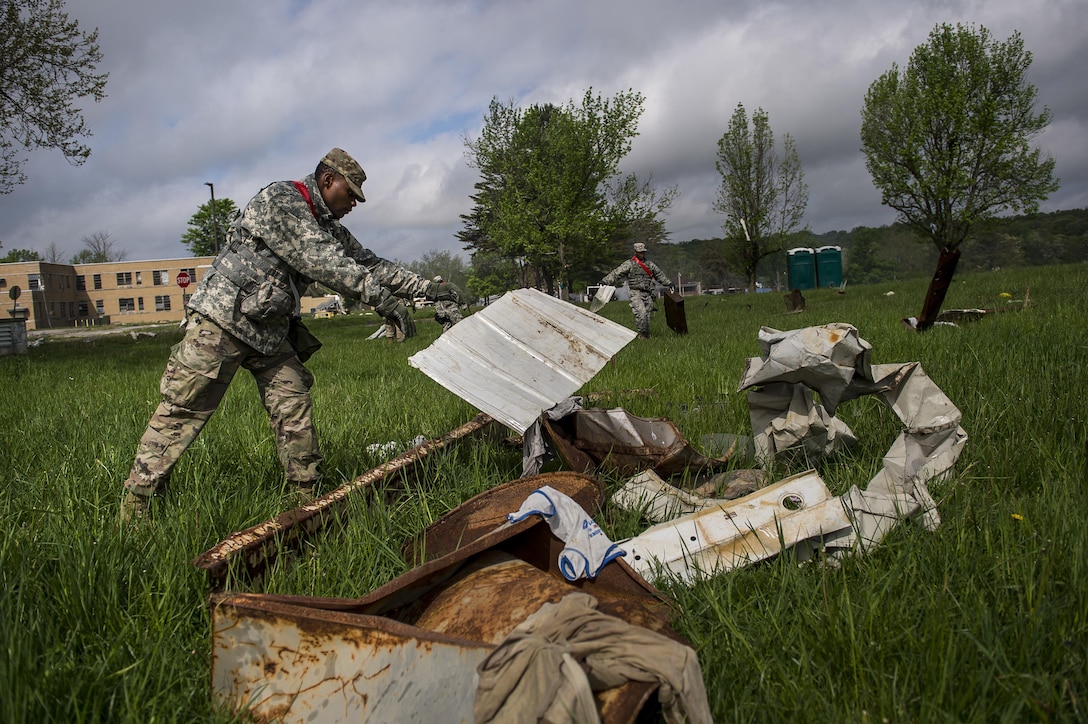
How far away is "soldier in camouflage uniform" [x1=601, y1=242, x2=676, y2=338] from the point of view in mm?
13562

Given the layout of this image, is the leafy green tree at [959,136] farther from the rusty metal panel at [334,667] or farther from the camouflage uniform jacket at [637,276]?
the rusty metal panel at [334,667]

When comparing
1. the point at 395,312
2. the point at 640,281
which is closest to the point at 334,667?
the point at 395,312

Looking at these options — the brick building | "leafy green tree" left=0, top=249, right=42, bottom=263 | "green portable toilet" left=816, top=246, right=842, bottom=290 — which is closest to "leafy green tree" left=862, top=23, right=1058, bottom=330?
"green portable toilet" left=816, top=246, right=842, bottom=290

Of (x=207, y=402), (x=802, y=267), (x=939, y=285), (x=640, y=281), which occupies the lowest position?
(x=207, y=402)

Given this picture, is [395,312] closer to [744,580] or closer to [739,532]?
[739,532]

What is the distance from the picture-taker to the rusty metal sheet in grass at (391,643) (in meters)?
1.38

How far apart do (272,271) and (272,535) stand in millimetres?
1592

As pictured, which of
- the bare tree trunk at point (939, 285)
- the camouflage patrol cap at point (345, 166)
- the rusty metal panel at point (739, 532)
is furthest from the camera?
the bare tree trunk at point (939, 285)

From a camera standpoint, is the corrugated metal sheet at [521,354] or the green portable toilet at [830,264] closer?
the corrugated metal sheet at [521,354]

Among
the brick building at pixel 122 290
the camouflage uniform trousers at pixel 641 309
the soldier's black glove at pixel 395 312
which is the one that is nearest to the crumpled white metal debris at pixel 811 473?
the soldier's black glove at pixel 395 312

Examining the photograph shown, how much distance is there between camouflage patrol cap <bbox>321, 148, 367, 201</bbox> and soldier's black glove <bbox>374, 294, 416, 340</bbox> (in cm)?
68

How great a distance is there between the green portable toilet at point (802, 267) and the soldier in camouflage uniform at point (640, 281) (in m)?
26.8

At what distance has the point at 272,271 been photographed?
3.35m

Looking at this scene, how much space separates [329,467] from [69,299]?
94.8 m
